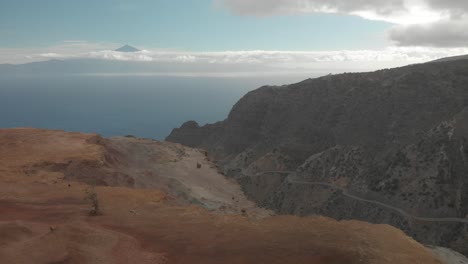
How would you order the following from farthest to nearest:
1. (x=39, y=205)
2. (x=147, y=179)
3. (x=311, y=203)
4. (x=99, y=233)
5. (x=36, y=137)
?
(x=311, y=203)
(x=36, y=137)
(x=147, y=179)
(x=39, y=205)
(x=99, y=233)

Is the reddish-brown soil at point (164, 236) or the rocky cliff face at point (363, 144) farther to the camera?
the rocky cliff face at point (363, 144)

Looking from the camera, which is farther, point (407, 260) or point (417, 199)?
point (417, 199)

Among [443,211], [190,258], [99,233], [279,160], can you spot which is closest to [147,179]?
[99,233]

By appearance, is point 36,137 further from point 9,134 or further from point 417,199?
point 417,199

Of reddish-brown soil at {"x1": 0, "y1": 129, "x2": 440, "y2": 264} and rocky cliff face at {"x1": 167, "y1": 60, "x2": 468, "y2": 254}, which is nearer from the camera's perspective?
reddish-brown soil at {"x1": 0, "y1": 129, "x2": 440, "y2": 264}

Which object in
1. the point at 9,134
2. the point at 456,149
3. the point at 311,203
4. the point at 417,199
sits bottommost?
the point at 311,203

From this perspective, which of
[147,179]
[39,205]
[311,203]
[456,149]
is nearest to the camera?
[39,205]
